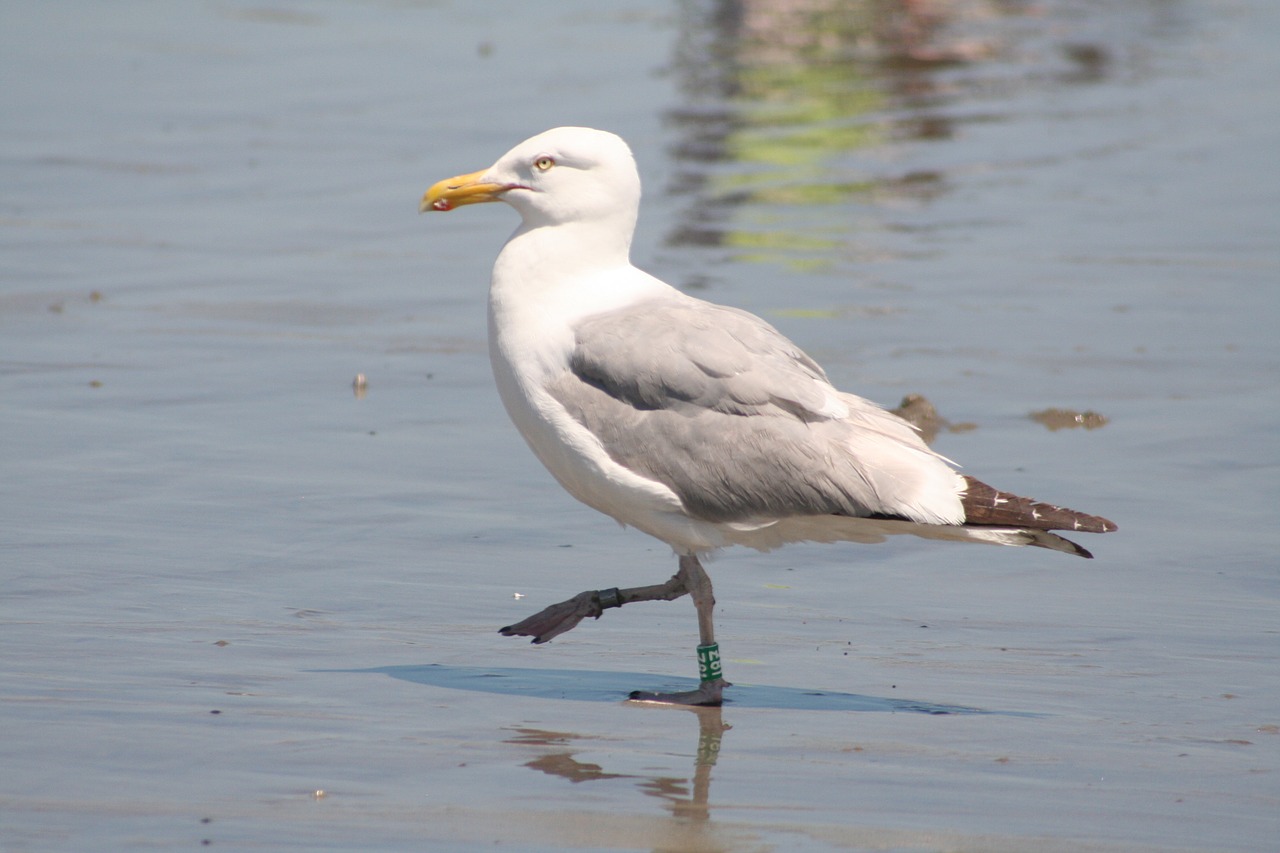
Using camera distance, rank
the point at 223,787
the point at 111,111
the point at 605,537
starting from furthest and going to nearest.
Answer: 1. the point at 111,111
2. the point at 605,537
3. the point at 223,787

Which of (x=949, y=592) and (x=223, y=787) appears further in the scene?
(x=949, y=592)

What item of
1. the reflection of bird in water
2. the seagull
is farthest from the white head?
the reflection of bird in water

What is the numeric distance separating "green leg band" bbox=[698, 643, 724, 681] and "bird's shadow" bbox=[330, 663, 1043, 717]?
89 mm

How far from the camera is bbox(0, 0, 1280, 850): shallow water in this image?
4.31 m

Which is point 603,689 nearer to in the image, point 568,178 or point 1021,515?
point 1021,515

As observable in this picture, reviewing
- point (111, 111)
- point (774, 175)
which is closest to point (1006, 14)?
point (774, 175)

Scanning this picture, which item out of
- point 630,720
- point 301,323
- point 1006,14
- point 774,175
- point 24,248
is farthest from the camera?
point 1006,14

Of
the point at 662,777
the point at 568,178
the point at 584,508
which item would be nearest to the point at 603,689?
the point at 662,777

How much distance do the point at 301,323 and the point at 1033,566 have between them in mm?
4207

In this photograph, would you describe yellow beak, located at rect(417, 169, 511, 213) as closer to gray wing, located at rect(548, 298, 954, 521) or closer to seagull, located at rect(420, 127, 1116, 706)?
seagull, located at rect(420, 127, 1116, 706)

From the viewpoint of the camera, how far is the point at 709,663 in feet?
16.4

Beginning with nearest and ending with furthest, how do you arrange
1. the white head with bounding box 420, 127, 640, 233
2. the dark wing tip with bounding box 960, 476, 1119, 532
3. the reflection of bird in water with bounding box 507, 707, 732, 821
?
the reflection of bird in water with bounding box 507, 707, 732, 821 < the dark wing tip with bounding box 960, 476, 1119, 532 < the white head with bounding box 420, 127, 640, 233

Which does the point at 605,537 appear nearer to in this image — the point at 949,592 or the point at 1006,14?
the point at 949,592

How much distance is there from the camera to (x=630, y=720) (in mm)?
4852
